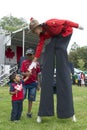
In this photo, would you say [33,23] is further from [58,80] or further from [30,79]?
[30,79]

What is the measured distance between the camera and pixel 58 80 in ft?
21.6

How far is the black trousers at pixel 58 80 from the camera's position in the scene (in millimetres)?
6543

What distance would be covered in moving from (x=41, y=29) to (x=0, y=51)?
13.7 meters

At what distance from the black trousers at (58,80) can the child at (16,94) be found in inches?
19.0

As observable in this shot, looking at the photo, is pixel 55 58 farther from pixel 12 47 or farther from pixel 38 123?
pixel 12 47

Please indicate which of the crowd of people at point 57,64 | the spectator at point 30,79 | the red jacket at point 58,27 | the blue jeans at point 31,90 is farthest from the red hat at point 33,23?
the blue jeans at point 31,90

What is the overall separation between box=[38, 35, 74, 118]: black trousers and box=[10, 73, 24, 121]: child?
1.58ft

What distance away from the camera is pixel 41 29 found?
6.61 m

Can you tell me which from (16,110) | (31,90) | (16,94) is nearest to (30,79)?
(31,90)

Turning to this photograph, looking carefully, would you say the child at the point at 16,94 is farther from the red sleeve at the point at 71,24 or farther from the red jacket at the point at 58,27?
the red sleeve at the point at 71,24

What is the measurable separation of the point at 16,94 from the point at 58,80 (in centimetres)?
90

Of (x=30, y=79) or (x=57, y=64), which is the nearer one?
(x=57, y=64)

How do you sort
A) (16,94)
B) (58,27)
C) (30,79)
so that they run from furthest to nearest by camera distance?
(30,79)
(16,94)
(58,27)

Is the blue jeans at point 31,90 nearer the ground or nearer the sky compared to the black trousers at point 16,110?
nearer the sky
